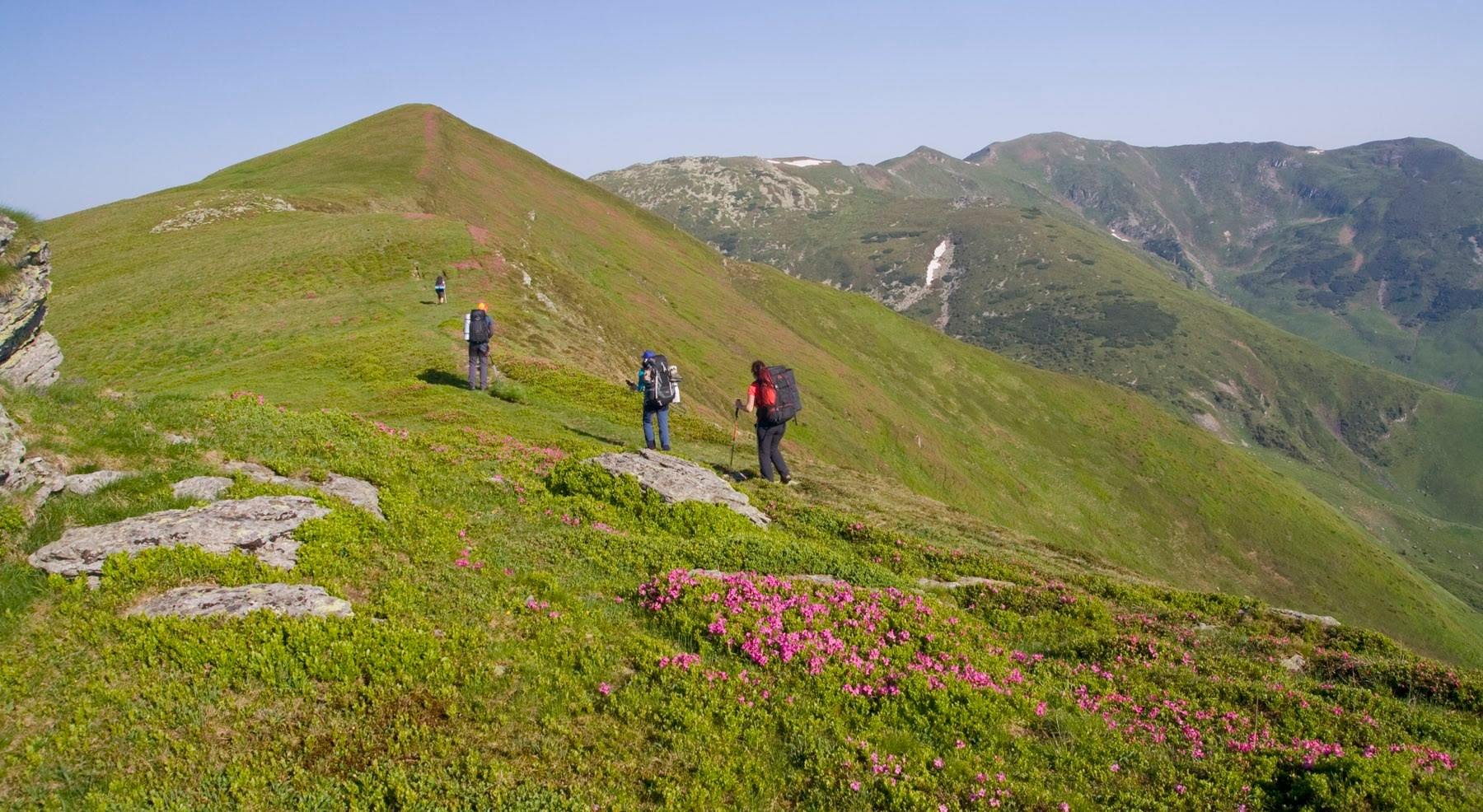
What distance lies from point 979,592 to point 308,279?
54.0m

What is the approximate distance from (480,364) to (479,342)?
4.62ft

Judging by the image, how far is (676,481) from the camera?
19438 mm

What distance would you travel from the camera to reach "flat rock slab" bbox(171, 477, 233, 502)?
42.7 ft

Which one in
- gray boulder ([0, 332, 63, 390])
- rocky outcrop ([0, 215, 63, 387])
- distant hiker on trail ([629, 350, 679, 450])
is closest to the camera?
rocky outcrop ([0, 215, 63, 387])

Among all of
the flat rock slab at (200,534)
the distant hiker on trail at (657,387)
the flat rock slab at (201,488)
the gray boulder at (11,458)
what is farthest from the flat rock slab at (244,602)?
the distant hiker on trail at (657,387)

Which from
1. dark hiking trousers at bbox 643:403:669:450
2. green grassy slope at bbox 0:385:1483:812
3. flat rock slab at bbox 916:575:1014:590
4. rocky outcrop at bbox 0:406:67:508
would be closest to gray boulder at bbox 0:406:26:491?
rocky outcrop at bbox 0:406:67:508

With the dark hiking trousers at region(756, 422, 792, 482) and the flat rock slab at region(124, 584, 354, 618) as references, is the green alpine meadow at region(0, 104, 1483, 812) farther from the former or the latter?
the dark hiking trousers at region(756, 422, 792, 482)

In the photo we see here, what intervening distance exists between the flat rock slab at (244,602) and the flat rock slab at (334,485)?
3516mm

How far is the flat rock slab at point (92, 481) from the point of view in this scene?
12.4 meters

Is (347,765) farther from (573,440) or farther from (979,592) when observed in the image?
(573,440)

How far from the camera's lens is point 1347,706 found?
11.5 metres

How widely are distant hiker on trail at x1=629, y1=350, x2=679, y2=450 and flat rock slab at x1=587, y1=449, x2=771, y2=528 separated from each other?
4.08m

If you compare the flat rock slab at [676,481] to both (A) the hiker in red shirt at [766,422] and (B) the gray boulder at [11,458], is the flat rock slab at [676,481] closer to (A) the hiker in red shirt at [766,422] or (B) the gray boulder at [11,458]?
(A) the hiker in red shirt at [766,422]

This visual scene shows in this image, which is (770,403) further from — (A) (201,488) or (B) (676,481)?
(A) (201,488)
